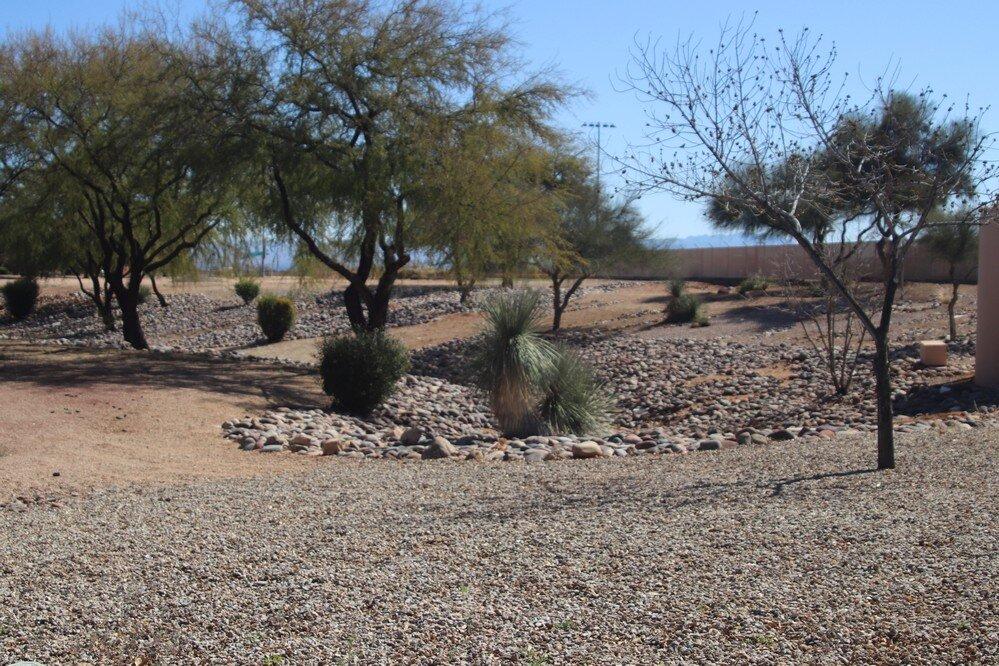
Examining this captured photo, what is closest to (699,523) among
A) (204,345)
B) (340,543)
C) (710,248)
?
(340,543)

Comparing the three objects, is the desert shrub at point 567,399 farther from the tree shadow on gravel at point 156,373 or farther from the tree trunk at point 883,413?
the tree trunk at point 883,413

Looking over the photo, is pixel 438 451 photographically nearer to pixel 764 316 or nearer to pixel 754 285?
pixel 764 316

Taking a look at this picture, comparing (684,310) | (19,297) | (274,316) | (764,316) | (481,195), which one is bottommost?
(764,316)

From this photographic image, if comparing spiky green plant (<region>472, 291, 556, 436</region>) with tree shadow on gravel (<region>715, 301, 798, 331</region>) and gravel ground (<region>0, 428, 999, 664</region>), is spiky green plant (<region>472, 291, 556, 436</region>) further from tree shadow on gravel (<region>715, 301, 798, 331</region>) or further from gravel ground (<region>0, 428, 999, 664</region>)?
tree shadow on gravel (<region>715, 301, 798, 331</region>)

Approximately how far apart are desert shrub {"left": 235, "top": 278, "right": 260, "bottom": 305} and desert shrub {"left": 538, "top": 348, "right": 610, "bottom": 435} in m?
35.5

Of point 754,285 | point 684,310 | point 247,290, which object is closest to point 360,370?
point 684,310

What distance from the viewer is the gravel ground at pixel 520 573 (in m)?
4.97

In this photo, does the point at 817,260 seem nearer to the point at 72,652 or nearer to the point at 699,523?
the point at 699,523

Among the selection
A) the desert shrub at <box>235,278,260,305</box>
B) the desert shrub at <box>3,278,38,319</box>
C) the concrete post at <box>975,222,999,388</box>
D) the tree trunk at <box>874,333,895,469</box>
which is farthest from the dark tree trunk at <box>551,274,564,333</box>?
the tree trunk at <box>874,333,895,469</box>

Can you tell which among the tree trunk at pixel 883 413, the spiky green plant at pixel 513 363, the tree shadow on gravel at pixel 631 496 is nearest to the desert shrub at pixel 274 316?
the spiky green plant at pixel 513 363

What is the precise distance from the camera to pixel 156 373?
1859cm

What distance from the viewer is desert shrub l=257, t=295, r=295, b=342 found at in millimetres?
37188

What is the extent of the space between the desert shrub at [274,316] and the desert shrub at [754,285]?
64.6ft

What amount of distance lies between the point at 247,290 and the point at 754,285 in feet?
77.4
